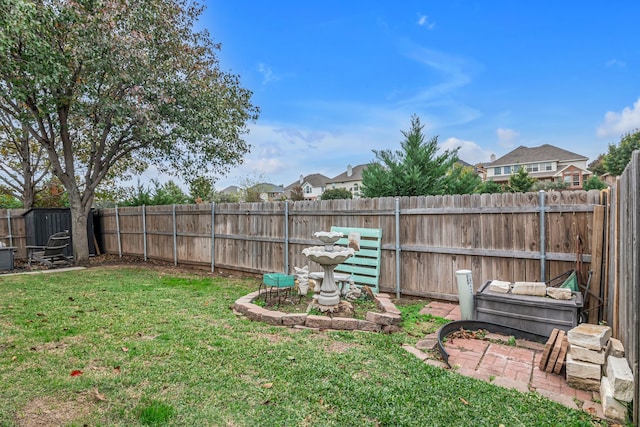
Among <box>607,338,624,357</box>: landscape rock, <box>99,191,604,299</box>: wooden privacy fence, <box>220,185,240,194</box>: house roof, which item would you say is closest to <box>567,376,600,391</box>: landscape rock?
<box>607,338,624,357</box>: landscape rock

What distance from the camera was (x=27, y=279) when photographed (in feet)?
24.3

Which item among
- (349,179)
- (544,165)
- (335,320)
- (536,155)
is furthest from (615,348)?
(349,179)

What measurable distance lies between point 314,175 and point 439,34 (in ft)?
138

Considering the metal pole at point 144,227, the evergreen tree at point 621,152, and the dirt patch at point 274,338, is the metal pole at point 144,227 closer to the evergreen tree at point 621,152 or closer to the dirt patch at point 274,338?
the dirt patch at point 274,338

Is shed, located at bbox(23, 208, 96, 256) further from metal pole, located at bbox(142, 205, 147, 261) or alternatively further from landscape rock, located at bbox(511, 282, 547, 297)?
landscape rock, located at bbox(511, 282, 547, 297)

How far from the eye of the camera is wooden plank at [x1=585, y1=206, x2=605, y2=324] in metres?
3.72

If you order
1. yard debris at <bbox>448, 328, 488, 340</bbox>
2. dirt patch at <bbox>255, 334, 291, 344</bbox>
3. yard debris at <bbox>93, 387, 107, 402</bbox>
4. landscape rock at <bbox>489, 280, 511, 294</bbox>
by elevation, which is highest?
landscape rock at <bbox>489, 280, 511, 294</bbox>

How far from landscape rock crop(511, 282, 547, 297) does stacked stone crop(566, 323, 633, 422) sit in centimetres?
77

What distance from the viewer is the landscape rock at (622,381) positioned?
2104mm

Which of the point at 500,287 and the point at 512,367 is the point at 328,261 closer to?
the point at 500,287

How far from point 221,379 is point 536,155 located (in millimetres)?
40763

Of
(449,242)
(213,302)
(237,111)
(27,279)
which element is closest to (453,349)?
(449,242)

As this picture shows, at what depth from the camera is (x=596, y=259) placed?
375 centimetres

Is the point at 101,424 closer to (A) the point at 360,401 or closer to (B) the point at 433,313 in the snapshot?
(A) the point at 360,401
